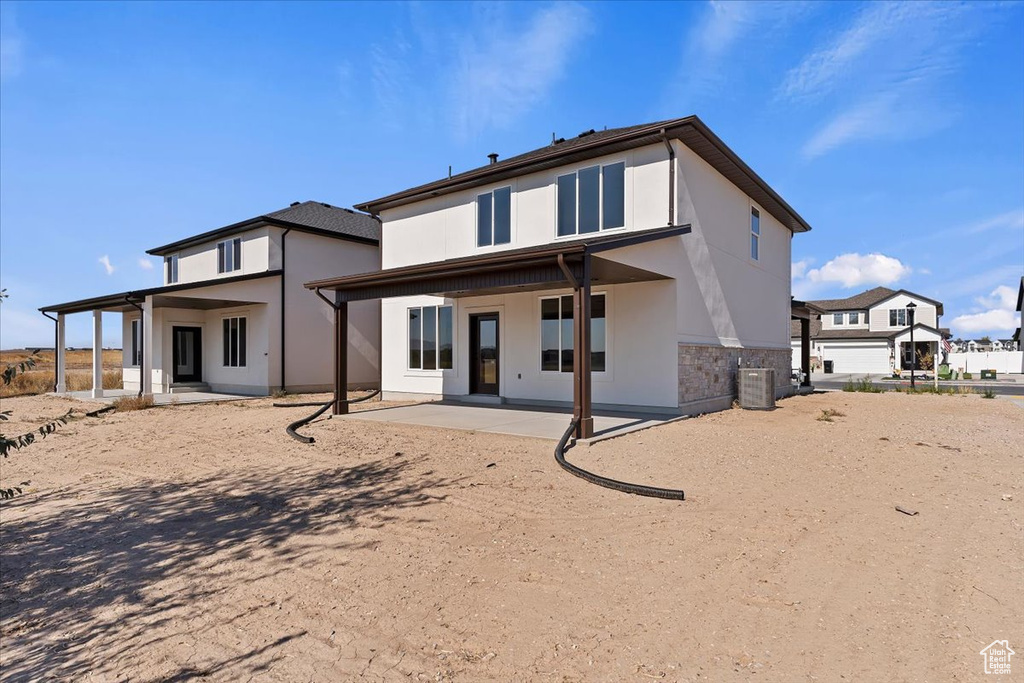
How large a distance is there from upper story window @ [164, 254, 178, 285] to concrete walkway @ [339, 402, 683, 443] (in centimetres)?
1545

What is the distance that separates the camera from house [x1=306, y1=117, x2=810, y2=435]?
35.4ft

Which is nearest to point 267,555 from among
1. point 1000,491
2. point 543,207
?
point 1000,491

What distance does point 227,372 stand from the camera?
1986cm

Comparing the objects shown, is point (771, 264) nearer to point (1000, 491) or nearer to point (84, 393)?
point (1000, 491)

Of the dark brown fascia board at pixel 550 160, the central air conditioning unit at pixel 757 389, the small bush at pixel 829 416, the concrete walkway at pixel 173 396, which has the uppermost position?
the dark brown fascia board at pixel 550 160

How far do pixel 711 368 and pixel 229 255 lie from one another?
57.2 ft

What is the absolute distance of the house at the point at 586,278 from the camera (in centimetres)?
1079

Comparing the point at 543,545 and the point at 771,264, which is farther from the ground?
the point at 771,264

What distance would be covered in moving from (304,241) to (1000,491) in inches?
758

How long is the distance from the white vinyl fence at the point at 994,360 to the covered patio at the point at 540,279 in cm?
4017

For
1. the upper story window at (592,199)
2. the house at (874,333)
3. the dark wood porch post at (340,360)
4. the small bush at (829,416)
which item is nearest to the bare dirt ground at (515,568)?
the small bush at (829,416)

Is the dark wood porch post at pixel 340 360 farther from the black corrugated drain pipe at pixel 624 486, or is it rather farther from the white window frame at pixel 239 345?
the white window frame at pixel 239 345

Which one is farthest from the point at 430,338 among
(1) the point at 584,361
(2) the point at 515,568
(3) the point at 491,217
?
(2) the point at 515,568

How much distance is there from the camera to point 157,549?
5.09m
